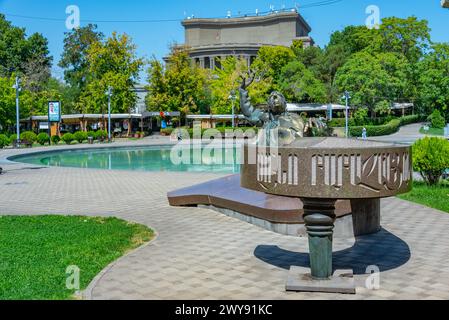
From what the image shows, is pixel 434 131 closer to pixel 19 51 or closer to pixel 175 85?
pixel 175 85

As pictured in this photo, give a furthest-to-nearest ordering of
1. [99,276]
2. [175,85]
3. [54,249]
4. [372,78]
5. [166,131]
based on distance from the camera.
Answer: [166,131] < [175,85] < [372,78] < [54,249] < [99,276]

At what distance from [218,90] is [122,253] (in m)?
45.4

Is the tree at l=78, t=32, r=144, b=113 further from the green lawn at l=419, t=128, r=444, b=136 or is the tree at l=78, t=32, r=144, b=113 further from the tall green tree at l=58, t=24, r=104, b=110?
the green lawn at l=419, t=128, r=444, b=136

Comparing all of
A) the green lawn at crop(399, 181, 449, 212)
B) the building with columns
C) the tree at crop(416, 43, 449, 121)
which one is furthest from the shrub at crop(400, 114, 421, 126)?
the green lawn at crop(399, 181, 449, 212)

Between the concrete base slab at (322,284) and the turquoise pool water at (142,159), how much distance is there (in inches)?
557

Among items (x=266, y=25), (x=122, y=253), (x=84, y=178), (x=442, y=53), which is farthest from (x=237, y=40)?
(x=122, y=253)

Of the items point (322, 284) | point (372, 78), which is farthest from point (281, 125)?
point (372, 78)

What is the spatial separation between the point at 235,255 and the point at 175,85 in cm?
4406

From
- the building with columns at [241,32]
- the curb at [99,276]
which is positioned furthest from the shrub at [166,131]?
the curb at [99,276]

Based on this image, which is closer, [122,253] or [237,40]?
[122,253]

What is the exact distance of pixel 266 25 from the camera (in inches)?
3263

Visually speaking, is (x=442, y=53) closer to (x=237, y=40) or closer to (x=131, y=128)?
(x=131, y=128)

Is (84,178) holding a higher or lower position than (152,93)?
lower

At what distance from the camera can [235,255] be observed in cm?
661
